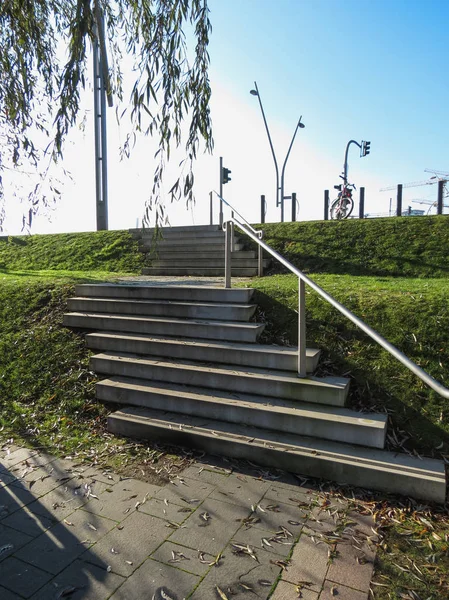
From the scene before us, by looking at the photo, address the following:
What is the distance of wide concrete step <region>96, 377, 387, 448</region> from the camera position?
330 centimetres

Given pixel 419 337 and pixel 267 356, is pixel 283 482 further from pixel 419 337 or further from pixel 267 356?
pixel 419 337

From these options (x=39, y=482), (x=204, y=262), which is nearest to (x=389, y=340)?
(x=39, y=482)

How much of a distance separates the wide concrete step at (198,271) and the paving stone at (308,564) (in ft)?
19.4

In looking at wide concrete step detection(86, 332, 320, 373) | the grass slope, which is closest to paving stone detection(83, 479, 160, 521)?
wide concrete step detection(86, 332, 320, 373)

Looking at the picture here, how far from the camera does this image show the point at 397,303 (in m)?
4.44

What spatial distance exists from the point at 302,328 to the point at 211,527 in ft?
5.99

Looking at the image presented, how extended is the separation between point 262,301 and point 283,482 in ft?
7.93

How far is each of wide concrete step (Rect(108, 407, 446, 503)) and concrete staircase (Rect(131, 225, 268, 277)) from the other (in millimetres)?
4556

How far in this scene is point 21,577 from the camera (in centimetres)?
221

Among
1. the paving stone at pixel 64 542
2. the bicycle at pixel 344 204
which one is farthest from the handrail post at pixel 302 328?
the bicycle at pixel 344 204

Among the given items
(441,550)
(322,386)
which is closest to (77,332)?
(322,386)

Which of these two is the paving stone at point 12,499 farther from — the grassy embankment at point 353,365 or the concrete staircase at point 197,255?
the concrete staircase at point 197,255

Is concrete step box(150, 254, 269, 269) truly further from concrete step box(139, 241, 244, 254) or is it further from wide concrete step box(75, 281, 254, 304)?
wide concrete step box(75, 281, 254, 304)

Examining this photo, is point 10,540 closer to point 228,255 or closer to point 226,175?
point 228,255
